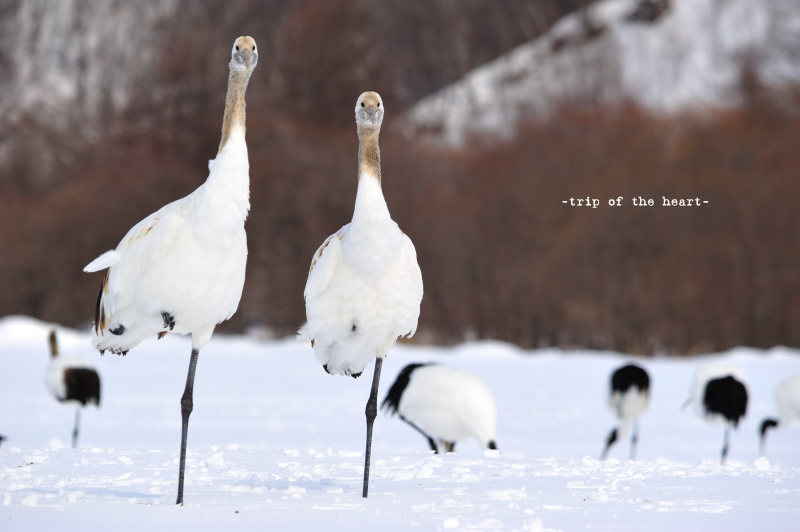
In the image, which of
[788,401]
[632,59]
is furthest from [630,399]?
[632,59]

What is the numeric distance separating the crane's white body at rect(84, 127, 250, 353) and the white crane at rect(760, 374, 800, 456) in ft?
25.7

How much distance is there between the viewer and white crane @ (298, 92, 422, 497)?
15.8ft

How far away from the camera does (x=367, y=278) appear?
4.89 meters

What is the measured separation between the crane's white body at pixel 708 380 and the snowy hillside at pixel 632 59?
21.6 metres

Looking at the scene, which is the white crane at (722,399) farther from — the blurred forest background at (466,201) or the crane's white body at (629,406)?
the blurred forest background at (466,201)

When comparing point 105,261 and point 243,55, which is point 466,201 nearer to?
point 243,55

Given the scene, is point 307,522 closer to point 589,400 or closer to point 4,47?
point 589,400

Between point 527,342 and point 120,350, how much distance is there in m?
16.5

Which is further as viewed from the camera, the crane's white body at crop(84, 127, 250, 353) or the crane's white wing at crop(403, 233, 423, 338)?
the crane's white wing at crop(403, 233, 423, 338)

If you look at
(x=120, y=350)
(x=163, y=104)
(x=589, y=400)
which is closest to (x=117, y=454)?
(x=120, y=350)

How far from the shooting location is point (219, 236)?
181 inches

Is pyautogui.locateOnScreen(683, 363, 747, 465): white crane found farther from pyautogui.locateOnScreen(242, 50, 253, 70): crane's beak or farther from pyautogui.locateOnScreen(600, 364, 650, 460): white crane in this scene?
pyautogui.locateOnScreen(242, 50, 253, 70): crane's beak

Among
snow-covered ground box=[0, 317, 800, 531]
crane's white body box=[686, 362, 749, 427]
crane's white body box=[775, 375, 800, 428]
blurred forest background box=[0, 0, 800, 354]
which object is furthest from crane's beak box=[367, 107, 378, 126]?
blurred forest background box=[0, 0, 800, 354]

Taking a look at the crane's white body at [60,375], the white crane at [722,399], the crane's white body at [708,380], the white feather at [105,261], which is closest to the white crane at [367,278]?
the white feather at [105,261]
